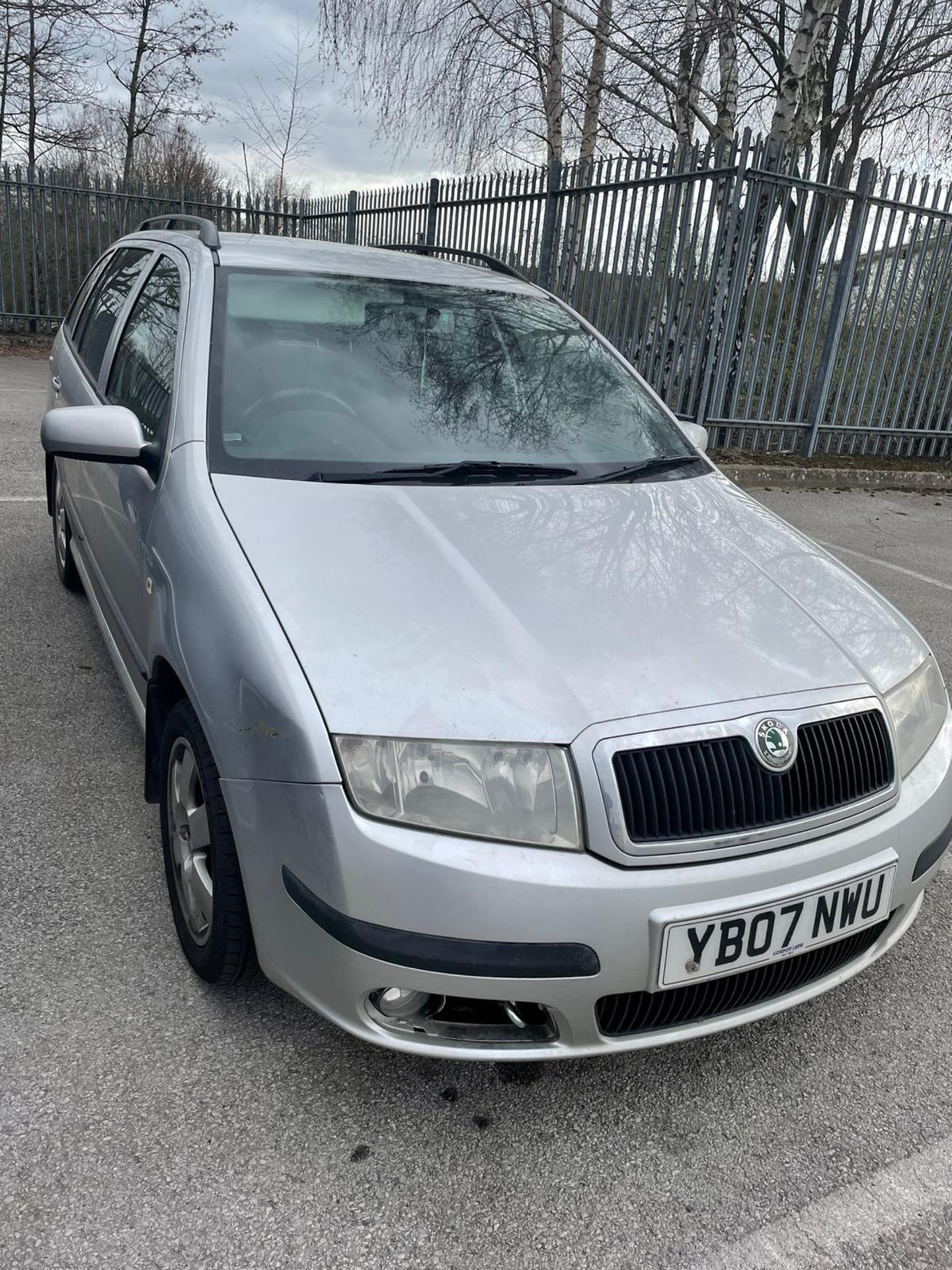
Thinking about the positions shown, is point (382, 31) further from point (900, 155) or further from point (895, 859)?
point (895, 859)

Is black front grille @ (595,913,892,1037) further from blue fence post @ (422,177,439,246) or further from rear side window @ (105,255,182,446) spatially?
blue fence post @ (422,177,439,246)

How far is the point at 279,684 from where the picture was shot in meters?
1.69

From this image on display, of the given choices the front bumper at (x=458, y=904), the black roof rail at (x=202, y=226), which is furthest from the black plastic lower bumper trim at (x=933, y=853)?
the black roof rail at (x=202, y=226)

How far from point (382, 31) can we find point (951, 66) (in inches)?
336

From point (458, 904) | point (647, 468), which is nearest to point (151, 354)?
point (647, 468)

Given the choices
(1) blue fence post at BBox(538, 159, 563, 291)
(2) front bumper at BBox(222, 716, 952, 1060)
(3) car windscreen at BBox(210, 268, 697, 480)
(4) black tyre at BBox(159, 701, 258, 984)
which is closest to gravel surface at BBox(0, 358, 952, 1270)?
(4) black tyre at BBox(159, 701, 258, 984)

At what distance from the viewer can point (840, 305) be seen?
8.68 m

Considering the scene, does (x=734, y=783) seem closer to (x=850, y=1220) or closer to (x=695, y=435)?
(x=850, y=1220)

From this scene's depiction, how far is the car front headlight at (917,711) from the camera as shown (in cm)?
203

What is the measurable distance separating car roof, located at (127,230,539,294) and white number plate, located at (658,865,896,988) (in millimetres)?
2273

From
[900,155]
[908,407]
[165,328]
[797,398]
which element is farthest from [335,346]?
[900,155]

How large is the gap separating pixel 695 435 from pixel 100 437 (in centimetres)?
191

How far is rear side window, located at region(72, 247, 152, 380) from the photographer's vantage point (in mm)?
3475

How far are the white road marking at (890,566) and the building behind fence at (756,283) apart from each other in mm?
2214
